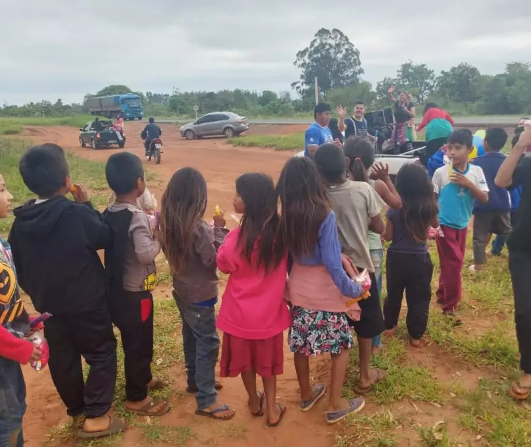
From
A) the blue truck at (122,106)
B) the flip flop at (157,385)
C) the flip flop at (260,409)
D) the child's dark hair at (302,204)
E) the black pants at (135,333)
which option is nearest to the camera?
the child's dark hair at (302,204)

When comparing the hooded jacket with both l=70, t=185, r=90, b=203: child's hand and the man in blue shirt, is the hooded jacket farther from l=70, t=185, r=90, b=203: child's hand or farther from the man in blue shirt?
the man in blue shirt

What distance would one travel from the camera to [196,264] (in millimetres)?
2857

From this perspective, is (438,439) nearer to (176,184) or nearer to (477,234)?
(176,184)

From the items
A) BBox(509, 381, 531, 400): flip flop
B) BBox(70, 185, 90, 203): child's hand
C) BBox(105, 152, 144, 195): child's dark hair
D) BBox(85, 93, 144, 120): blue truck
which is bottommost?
BBox(509, 381, 531, 400): flip flop

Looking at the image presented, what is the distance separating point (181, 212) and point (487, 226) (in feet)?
12.1

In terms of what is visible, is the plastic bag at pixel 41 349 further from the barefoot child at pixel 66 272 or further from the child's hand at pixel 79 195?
the child's hand at pixel 79 195

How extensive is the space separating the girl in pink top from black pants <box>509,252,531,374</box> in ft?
4.75

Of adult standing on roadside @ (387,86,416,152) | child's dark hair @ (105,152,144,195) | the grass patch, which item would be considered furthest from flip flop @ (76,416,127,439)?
the grass patch

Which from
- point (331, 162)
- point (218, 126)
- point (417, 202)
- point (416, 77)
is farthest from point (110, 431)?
point (416, 77)

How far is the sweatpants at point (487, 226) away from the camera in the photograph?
4984 millimetres

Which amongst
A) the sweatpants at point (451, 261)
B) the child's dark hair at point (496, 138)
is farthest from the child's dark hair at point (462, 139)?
the child's dark hair at point (496, 138)

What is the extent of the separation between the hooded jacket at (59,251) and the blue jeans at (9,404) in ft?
1.65

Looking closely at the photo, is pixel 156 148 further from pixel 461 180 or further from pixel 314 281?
pixel 314 281

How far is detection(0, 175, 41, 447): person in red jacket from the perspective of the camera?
1.97 metres
